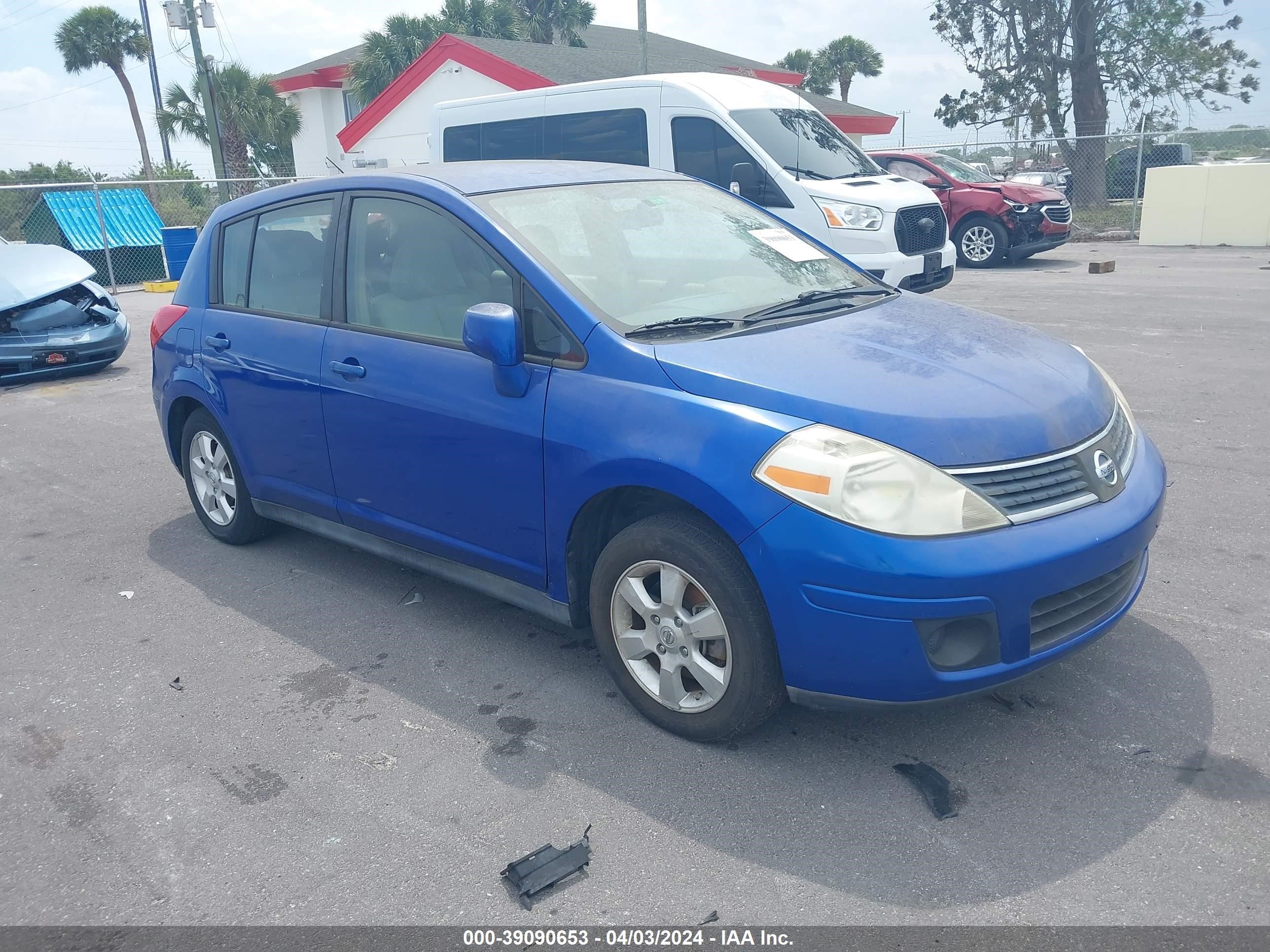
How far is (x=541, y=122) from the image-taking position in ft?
36.7

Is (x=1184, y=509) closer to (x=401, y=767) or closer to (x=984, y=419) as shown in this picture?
(x=984, y=419)

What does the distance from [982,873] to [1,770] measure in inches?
115

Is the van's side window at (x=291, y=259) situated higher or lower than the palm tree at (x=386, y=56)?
lower

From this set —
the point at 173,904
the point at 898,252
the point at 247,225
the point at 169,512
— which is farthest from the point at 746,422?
the point at 898,252

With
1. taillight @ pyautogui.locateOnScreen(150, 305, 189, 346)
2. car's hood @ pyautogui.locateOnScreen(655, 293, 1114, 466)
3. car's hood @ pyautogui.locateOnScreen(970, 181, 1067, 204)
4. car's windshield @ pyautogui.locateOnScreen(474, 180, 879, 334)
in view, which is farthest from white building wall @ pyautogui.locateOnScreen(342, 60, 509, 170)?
car's hood @ pyautogui.locateOnScreen(655, 293, 1114, 466)

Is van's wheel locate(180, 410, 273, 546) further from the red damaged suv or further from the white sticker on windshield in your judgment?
the red damaged suv

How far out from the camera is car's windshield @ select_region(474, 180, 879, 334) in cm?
360

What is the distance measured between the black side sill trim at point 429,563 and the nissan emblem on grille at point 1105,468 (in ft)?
5.58

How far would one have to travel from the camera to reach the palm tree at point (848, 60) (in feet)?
171

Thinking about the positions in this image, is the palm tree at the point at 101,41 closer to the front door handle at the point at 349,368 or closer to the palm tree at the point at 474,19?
the palm tree at the point at 474,19

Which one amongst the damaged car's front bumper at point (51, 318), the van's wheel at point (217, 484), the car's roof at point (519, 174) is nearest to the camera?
the car's roof at point (519, 174)

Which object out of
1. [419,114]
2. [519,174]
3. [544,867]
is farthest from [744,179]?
[419,114]

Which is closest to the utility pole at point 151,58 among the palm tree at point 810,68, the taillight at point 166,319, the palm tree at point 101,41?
the palm tree at point 101,41

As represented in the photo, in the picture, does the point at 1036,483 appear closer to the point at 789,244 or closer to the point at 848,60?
the point at 789,244
